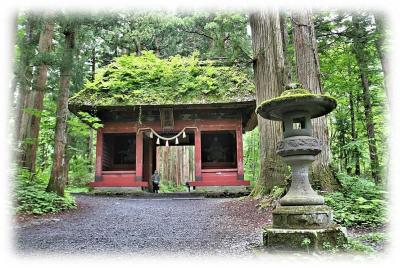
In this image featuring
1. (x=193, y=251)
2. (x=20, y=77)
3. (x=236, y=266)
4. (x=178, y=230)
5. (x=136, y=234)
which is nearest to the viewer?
(x=236, y=266)

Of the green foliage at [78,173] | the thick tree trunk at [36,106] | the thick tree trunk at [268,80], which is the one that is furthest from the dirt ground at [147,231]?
the green foliage at [78,173]

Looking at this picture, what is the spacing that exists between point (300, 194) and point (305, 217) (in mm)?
307

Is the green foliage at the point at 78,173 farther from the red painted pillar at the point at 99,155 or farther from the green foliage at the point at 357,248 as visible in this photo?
the green foliage at the point at 357,248

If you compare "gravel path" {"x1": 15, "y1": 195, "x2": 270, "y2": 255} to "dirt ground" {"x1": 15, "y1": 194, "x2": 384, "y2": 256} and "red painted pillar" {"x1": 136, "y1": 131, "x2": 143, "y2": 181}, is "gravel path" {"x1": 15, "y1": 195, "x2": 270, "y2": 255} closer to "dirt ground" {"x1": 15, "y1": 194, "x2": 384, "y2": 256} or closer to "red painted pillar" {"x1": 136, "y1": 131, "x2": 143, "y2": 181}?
"dirt ground" {"x1": 15, "y1": 194, "x2": 384, "y2": 256}

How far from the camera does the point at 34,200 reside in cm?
728

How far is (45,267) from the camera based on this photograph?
3480mm

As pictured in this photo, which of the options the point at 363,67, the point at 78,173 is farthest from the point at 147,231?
the point at 78,173

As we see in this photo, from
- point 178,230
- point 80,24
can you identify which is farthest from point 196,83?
point 178,230

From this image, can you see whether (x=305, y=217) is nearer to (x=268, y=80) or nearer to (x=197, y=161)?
(x=268, y=80)

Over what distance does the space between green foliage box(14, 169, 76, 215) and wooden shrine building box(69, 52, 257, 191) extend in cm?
479

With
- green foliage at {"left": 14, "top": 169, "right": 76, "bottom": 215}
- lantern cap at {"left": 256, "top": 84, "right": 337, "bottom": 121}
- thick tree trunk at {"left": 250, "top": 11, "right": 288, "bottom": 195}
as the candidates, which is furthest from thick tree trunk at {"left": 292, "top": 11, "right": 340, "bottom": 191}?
green foliage at {"left": 14, "top": 169, "right": 76, "bottom": 215}

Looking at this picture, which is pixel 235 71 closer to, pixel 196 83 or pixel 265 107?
pixel 196 83

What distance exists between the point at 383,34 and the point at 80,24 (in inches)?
295

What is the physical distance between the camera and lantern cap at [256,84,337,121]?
3.92 m
